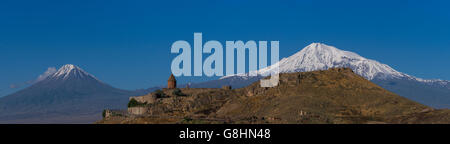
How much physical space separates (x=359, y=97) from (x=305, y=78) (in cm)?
1274

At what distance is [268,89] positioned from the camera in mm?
137375

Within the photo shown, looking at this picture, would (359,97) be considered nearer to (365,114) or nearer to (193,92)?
(365,114)

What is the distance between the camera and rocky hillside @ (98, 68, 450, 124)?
378 feet

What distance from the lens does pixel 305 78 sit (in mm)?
135250

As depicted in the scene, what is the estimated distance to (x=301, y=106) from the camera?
11969cm

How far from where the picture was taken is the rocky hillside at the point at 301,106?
115m
